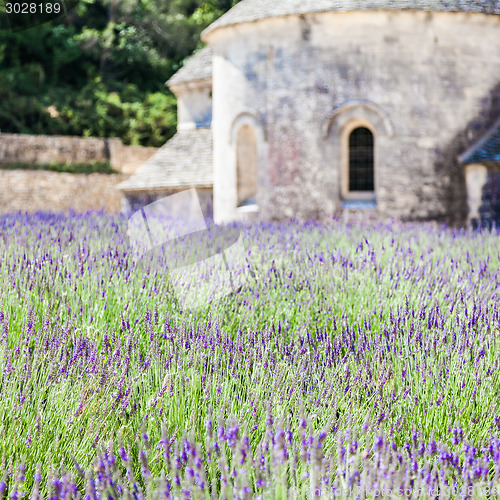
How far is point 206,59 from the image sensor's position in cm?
2231

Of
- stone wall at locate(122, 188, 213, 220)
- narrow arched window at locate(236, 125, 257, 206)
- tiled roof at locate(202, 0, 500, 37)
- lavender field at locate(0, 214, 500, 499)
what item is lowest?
lavender field at locate(0, 214, 500, 499)

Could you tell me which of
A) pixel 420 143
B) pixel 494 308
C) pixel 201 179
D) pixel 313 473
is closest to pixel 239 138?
pixel 201 179

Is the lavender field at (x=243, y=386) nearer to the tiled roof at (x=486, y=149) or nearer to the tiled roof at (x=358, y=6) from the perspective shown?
the tiled roof at (x=486, y=149)

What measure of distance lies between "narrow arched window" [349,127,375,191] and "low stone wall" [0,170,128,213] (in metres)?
9.10

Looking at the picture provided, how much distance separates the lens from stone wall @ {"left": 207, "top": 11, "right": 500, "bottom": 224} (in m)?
14.4

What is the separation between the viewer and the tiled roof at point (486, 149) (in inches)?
553

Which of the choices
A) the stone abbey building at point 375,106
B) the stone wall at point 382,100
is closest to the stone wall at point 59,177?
the stone abbey building at point 375,106

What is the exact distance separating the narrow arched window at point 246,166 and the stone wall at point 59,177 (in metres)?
7.22

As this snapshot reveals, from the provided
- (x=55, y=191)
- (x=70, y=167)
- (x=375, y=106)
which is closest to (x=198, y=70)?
(x=70, y=167)

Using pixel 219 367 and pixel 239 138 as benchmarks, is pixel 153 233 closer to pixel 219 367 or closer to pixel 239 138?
pixel 219 367

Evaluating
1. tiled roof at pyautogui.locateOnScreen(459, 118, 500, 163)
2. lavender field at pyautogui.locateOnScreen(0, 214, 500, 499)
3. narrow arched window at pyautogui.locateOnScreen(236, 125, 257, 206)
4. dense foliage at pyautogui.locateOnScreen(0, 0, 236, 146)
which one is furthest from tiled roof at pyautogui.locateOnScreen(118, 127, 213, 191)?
lavender field at pyautogui.locateOnScreen(0, 214, 500, 499)

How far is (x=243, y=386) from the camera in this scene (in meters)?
3.07

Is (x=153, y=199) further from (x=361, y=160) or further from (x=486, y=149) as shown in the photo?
(x=486, y=149)

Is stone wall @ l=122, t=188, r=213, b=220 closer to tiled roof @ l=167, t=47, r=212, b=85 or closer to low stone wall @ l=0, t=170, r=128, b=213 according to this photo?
low stone wall @ l=0, t=170, r=128, b=213
